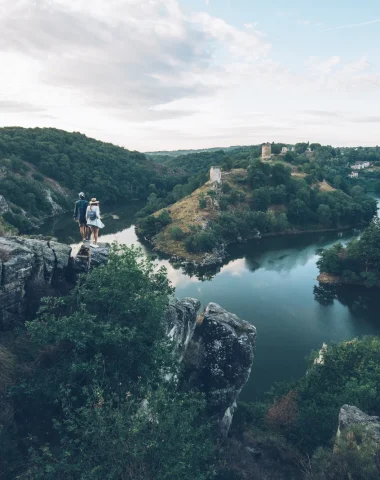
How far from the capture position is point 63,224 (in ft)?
A: 253

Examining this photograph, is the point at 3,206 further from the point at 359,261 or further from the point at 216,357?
the point at 359,261

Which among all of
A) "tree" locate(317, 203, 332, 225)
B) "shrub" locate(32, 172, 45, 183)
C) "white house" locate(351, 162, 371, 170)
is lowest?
"tree" locate(317, 203, 332, 225)

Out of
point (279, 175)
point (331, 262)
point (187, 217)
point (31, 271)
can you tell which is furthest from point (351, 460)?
point (279, 175)

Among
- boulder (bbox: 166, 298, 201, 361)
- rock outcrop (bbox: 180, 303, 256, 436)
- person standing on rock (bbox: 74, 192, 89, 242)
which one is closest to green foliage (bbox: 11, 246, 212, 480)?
boulder (bbox: 166, 298, 201, 361)

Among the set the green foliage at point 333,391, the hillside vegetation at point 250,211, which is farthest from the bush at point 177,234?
the green foliage at point 333,391

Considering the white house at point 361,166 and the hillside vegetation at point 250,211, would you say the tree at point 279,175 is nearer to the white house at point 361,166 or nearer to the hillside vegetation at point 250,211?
the hillside vegetation at point 250,211

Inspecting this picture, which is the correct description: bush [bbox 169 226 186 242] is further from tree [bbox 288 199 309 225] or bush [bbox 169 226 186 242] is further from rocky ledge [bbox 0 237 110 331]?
rocky ledge [bbox 0 237 110 331]

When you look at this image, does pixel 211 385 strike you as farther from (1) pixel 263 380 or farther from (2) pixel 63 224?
(2) pixel 63 224

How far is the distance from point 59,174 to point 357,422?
99443 millimetres

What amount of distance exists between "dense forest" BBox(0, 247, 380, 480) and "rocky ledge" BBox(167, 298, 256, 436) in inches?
50.2

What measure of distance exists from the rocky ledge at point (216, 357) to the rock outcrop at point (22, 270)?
6242 millimetres

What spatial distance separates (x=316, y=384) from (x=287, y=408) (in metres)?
2.69

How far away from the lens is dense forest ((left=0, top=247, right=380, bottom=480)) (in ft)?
29.1

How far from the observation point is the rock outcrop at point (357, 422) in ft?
40.5
